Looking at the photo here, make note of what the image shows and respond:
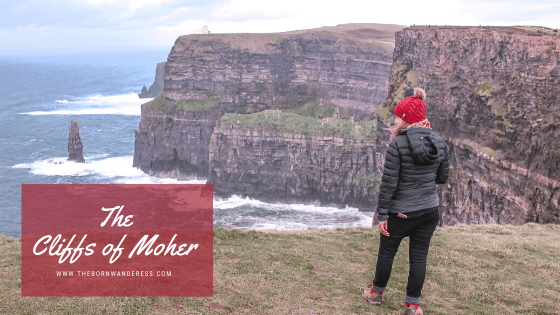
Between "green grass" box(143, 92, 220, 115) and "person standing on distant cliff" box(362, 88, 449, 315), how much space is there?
9350cm

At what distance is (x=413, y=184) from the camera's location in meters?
7.83

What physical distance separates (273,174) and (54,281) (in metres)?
76.8

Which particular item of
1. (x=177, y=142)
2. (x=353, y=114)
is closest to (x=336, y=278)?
(x=177, y=142)

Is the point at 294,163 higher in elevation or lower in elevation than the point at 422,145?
lower

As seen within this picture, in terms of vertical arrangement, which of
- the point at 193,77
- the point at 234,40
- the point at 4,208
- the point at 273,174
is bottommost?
the point at 4,208

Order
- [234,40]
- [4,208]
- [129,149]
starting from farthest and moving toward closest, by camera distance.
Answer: [129,149], [234,40], [4,208]

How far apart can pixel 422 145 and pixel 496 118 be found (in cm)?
3592

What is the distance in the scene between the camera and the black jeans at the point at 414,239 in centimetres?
793

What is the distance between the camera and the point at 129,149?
404 feet

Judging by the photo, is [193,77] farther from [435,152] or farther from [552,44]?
[435,152]

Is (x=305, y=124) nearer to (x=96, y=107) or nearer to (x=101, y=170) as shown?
(x=101, y=170)

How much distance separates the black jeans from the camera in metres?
7.93

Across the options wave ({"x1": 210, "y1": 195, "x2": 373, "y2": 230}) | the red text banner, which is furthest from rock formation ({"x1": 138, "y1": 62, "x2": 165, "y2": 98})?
the red text banner

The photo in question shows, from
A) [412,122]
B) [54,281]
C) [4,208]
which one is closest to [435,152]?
[412,122]
